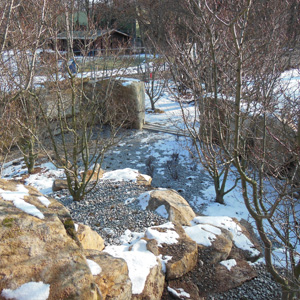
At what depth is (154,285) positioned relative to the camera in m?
3.18

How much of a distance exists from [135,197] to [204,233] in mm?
1719

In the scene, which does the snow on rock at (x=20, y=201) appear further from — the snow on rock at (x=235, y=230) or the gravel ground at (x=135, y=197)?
the snow on rock at (x=235, y=230)

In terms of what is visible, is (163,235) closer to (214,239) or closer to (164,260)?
(164,260)

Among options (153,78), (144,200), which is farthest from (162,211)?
(153,78)

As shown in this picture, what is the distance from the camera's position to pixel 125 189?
633 centimetres

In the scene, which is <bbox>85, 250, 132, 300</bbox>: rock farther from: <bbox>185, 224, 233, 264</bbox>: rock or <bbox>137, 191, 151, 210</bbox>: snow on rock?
<bbox>137, 191, 151, 210</bbox>: snow on rock

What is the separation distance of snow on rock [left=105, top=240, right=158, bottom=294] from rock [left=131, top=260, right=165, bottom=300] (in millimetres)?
39

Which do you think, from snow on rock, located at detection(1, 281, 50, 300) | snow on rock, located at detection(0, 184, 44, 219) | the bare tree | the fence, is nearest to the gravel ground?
snow on rock, located at detection(0, 184, 44, 219)

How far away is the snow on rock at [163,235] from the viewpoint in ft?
13.1

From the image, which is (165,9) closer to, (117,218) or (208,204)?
(208,204)

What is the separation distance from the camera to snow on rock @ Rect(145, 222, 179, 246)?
13.1ft

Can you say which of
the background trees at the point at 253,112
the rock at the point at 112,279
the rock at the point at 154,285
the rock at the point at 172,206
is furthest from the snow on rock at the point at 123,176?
the rock at the point at 112,279

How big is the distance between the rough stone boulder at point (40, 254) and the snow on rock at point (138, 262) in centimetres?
74

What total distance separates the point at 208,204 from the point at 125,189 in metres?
2.06
